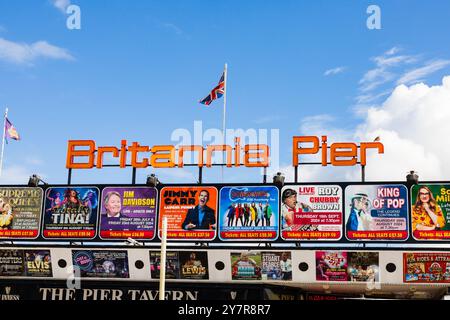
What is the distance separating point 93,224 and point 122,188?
2510mm

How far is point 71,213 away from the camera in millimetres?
32562

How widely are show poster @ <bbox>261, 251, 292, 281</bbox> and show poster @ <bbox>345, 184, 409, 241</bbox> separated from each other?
11.0 ft

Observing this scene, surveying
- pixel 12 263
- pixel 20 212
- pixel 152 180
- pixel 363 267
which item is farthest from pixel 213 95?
pixel 12 263

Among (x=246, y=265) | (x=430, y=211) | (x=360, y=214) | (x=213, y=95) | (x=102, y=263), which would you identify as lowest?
(x=102, y=263)

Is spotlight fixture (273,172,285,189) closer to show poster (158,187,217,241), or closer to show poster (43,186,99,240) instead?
show poster (158,187,217,241)

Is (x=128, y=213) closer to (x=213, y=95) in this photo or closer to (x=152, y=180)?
(x=152, y=180)

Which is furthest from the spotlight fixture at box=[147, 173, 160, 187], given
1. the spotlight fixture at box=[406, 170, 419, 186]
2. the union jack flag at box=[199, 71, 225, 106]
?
the spotlight fixture at box=[406, 170, 419, 186]

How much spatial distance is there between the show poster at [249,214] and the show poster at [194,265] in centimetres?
151

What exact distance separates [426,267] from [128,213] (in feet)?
51.1

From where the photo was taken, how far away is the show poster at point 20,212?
3284 centimetres

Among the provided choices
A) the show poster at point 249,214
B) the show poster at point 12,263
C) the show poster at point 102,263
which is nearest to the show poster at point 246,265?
the show poster at point 249,214

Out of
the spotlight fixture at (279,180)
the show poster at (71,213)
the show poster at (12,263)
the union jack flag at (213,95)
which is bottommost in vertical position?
the show poster at (12,263)

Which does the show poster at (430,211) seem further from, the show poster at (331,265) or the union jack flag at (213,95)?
the union jack flag at (213,95)
